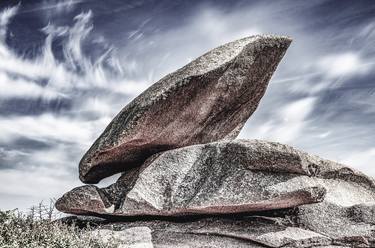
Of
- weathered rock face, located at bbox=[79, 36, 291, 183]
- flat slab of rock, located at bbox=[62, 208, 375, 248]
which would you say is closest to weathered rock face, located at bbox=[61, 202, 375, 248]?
flat slab of rock, located at bbox=[62, 208, 375, 248]

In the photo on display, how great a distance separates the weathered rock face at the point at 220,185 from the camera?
1280 cm

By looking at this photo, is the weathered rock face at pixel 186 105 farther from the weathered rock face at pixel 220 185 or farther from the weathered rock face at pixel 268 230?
the weathered rock face at pixel 268 230

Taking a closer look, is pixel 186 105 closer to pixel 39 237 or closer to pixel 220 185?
pixel 220 185

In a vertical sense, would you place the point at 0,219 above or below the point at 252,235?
above

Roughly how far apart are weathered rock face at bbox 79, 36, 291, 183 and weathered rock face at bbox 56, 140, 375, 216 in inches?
31.2

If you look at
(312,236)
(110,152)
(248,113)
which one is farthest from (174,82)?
(312,236)

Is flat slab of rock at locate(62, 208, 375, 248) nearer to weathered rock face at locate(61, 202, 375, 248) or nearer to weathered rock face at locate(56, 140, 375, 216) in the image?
weathered rock face at locate(61, 202, 375, 248)

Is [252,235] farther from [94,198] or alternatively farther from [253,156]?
[94,198]

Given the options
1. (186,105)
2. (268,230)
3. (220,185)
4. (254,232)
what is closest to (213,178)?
(220,185)

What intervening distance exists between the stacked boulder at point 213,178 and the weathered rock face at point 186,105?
0.11 feet

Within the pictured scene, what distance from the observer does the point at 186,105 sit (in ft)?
49.7

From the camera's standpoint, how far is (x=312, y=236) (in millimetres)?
12883

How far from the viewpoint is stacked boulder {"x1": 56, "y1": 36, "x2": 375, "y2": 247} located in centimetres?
1294

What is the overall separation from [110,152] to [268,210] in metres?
5.23
